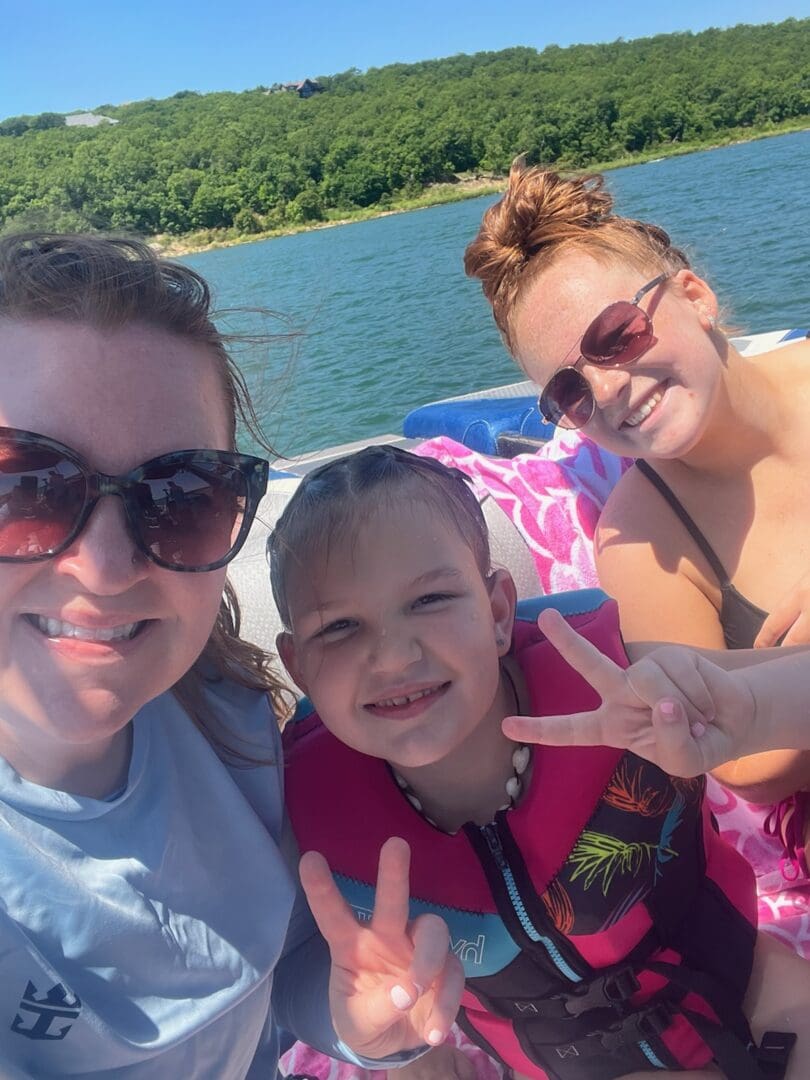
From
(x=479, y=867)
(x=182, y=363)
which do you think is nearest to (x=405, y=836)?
(x=479, y=867)

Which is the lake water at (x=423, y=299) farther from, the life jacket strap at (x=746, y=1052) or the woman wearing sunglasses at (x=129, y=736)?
the life jacket strap at (x=746, y=1052)

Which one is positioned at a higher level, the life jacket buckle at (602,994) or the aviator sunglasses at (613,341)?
the aviator sunglasses at (613,341)

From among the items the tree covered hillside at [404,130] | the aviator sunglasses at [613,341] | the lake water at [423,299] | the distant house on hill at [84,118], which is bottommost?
the lake water at [423,299]

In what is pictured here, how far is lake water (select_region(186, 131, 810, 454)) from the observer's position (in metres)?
2.37

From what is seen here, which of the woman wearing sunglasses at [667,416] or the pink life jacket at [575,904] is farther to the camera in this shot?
the woman wearing sunglasses at [667,416]

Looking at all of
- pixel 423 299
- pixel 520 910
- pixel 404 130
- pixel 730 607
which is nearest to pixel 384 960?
pixel 520 910

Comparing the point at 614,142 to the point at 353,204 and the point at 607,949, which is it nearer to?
the point at 353,204

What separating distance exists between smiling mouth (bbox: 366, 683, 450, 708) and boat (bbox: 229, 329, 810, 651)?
0.43 meters

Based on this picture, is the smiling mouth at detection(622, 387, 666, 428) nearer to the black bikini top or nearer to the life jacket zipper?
the black bikini top

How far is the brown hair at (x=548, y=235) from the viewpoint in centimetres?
193

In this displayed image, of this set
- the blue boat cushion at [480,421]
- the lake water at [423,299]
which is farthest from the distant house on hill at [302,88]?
the blue boat cushion at [480,421]

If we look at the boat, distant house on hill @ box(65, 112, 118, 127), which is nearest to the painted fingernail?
the boat

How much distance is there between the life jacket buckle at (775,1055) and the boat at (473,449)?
112 centimetres

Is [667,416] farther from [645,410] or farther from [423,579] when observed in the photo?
[423,579]
